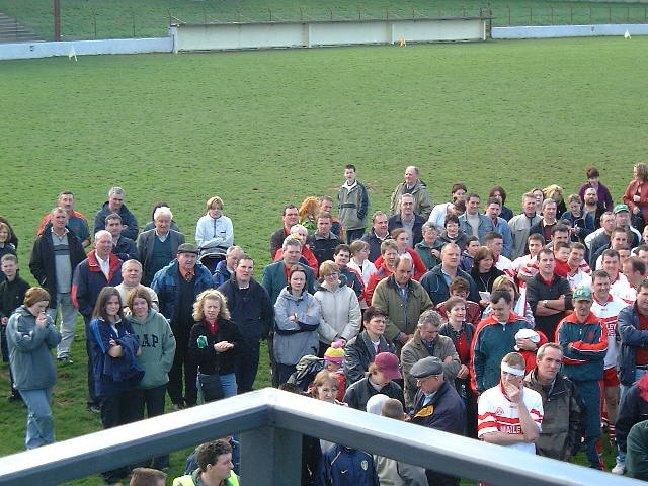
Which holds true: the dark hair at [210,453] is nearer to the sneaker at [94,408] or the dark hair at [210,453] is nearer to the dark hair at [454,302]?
the dark hair at [454,302]

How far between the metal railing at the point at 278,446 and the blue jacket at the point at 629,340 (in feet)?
26.9

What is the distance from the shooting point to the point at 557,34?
60688mm

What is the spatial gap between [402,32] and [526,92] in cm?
1915

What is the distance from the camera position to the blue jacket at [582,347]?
947cm

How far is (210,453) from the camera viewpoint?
3186 mm

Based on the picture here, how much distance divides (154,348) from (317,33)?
4455cm

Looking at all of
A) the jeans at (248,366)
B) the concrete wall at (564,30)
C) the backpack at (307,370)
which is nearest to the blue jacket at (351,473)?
the backpack at (307,370)

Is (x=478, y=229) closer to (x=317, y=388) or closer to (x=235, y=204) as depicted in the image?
(x=317, y=388)

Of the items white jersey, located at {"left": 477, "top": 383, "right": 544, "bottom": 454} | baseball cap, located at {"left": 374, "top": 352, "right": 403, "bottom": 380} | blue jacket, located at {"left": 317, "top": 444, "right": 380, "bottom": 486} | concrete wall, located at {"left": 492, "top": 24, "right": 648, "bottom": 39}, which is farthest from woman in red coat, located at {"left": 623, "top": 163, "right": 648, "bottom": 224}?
concrete wall, located at {"left": 492, "top": 24, "right": 648, "bottom": 39}

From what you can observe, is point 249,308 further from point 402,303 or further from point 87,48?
point 87,48

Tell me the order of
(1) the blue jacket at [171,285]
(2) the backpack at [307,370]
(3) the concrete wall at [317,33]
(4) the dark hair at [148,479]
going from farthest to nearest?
(3) the concrete wall at [317,33], (1) the blue jacket at [171,285], (2) the backpack at [307,370], (4) the dark hair at [148,479]

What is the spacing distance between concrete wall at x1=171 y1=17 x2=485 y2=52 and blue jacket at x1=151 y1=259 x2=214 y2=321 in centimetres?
3810

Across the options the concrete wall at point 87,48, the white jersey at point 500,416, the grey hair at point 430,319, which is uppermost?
the concrete wall at point 87,48

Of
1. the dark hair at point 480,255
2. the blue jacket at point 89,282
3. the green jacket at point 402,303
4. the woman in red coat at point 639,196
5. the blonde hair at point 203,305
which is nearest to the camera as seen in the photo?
the blonde hair at point 203,305
